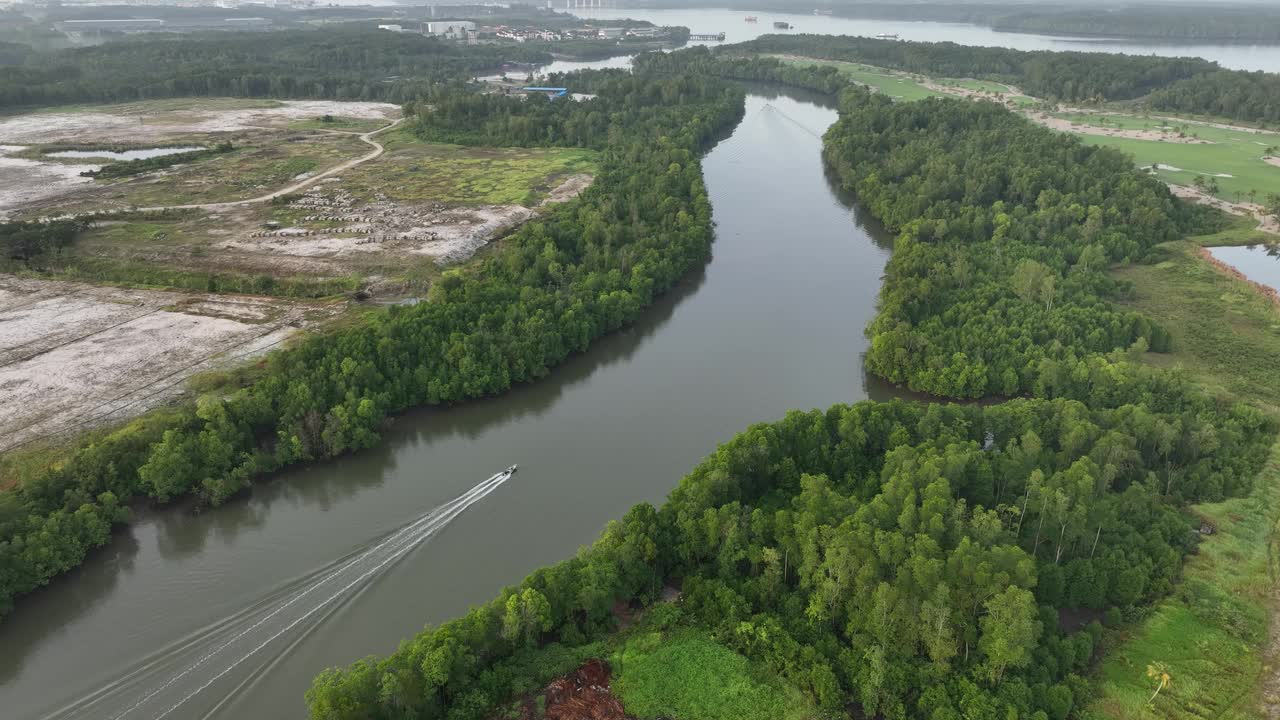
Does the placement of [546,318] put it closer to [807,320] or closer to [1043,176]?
[807,320]

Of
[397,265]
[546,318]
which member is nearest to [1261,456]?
[546,318]

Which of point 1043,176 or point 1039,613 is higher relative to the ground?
point 1043,176

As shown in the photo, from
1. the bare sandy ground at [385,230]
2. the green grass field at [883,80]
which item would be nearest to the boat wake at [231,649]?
the bare sandy ground at [385,230]

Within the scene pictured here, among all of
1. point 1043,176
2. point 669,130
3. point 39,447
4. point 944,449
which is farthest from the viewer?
point 669,130

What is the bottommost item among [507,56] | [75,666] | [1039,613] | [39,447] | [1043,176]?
[75,666]

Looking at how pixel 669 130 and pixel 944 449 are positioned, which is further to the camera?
pixel 669 130

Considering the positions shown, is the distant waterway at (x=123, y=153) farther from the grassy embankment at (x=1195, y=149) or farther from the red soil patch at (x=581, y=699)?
the grassy embankment at (x=1195, y=149)

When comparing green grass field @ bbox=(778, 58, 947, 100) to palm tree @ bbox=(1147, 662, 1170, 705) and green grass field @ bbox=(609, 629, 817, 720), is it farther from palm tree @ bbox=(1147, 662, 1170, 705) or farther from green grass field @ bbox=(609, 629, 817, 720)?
green grass field @ bbox=(609, 629, 817, 720)
